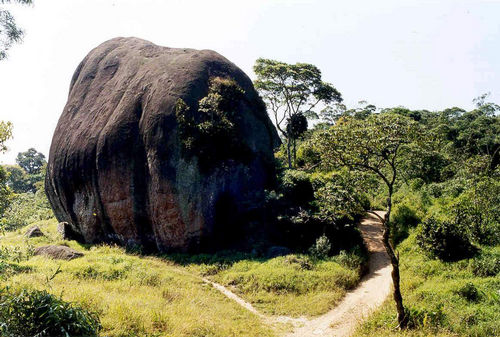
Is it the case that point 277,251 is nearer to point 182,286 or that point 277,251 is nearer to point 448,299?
point 182,286

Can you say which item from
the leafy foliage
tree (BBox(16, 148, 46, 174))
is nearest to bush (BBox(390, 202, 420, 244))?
the leafy foliage

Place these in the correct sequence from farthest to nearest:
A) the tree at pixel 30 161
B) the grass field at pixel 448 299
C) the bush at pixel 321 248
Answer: the tree at pixel 30 161 < the bush at pixel 321 248 < the grass field at pixel 448 299

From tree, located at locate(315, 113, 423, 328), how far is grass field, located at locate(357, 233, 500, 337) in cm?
61

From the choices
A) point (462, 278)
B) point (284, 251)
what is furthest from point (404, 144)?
point (284, 251)

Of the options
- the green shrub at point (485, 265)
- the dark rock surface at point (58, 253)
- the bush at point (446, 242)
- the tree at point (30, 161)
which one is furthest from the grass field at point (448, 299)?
the tree at point (30, 161)

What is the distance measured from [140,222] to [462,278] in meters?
14.0

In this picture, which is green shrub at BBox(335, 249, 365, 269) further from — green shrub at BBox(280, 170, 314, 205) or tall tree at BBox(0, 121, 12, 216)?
tall tree at BBox(0, 121, 12, 216)

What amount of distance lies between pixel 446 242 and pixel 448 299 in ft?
12.3

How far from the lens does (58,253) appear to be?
46.3 feet

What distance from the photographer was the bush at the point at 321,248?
45.2 feet

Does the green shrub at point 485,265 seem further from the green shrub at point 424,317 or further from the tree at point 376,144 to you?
the tree at point 376,144

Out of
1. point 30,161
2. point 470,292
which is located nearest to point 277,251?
point 470,292

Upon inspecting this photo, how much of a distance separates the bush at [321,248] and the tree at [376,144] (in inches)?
211

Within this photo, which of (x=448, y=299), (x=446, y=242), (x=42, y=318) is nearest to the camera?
(x=42, y=318)
